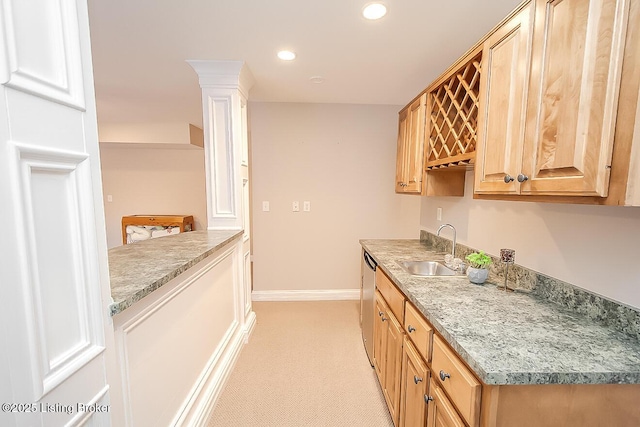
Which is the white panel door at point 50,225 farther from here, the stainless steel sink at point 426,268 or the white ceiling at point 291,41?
the stainless steel sink at point 426,268

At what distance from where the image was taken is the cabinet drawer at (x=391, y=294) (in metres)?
1.44

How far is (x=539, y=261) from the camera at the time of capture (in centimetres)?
132

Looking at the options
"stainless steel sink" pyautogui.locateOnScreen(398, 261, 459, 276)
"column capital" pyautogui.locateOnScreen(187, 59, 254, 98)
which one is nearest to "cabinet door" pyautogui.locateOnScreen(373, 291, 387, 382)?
"stainless steel sink" pyautogui.locateOnScreen(398, 261, 459, 276)

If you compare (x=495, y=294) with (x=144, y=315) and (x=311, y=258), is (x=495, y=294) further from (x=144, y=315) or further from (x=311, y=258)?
(x=311, y=258)

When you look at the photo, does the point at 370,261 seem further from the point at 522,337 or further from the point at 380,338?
the point at 522,337

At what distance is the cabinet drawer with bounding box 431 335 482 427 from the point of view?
0.80 metres

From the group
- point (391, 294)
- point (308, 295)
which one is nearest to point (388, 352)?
point (391, 294)

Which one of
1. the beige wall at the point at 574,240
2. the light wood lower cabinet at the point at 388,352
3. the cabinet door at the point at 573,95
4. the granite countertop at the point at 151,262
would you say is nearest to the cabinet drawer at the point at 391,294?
the light wood lower cabinet at the point at 388,352

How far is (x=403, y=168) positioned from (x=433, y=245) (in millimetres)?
750

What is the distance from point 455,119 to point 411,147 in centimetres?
59

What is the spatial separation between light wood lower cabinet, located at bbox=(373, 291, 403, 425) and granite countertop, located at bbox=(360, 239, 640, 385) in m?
0.34

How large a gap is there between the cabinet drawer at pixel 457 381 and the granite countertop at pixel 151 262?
1109 millimetres

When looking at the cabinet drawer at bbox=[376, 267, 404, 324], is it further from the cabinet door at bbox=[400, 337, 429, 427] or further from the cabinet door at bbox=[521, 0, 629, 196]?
the cabinet door at bbox=[521, 0, 629, 196]

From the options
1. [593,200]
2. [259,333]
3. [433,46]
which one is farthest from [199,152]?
[593,200]
